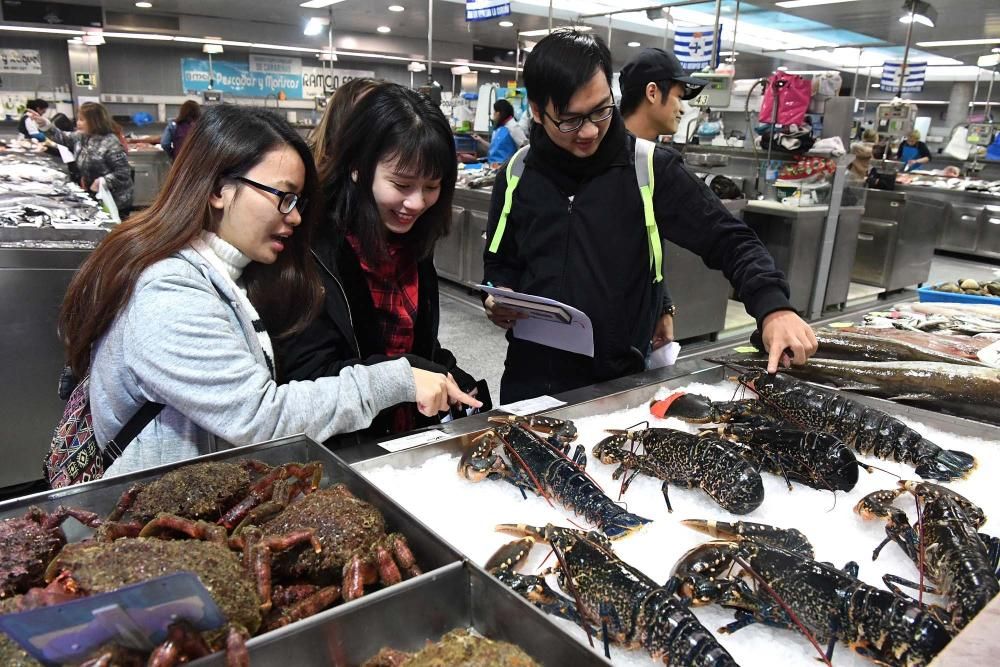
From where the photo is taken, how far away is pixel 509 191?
7.43 feet

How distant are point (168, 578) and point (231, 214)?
2.97 feet

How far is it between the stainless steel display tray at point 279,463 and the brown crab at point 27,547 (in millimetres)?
43

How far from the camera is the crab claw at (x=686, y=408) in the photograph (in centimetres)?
184

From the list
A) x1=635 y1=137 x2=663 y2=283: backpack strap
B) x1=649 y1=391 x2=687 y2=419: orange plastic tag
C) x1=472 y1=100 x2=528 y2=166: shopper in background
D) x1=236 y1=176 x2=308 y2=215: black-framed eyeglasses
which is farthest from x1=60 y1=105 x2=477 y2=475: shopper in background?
x1=472 y1=100 x2=528 y2=166: shopper in background

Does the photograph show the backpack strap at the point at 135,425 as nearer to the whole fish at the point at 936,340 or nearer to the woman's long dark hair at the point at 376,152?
the woman's long dark hair at the point at 376,152

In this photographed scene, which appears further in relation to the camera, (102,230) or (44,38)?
(44,38)

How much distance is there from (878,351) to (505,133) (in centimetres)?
645

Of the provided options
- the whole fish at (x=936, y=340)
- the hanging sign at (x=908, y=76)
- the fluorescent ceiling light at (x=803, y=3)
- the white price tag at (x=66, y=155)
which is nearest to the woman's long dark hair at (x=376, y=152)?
the whole fish at (x=936, y=340)

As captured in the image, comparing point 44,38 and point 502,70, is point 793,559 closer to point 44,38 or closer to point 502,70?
point 44,38

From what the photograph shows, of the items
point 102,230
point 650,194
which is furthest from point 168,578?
point 102,230

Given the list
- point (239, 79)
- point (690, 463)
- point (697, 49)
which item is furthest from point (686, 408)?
point (239, 79)

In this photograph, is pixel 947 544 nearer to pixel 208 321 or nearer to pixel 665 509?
pixel 665 509

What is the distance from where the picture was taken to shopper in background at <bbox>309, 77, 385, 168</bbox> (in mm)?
1800

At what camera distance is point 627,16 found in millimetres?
12594
